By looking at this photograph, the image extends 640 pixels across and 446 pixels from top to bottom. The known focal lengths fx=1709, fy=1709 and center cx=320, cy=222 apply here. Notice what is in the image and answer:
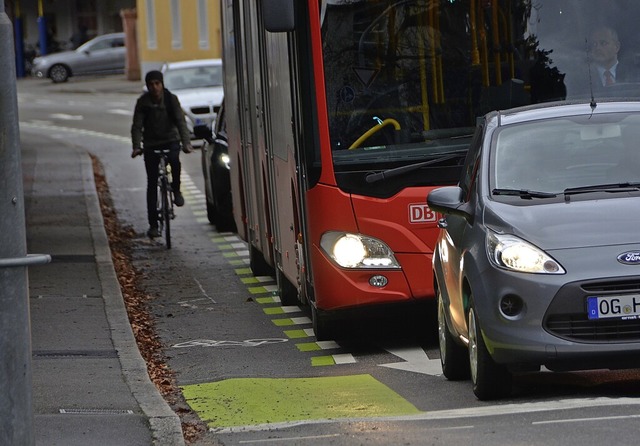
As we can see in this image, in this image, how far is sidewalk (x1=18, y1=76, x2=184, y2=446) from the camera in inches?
346

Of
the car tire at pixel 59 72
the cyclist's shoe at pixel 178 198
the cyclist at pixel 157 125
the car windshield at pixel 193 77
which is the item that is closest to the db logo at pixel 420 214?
the cyclist at pixel 157 125

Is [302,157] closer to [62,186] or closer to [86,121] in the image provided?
[62,186]

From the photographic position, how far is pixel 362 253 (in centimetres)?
1153

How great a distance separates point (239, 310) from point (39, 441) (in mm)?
6465

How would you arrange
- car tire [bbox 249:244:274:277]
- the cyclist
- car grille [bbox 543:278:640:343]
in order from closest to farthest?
car grille [bbox 543:278:640:343] < car tire [bbox 249:244:274:277] < the cyclist

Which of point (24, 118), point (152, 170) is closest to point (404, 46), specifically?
point (152, 170)

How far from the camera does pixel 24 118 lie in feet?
169

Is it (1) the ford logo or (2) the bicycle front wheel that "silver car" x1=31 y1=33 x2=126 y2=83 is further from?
(1) the ford logo

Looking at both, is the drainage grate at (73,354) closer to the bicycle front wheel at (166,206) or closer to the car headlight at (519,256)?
the car headlight at (519,256)

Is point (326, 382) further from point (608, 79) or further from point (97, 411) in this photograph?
point (608, 79)

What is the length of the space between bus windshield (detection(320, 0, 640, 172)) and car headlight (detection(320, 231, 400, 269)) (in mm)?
511

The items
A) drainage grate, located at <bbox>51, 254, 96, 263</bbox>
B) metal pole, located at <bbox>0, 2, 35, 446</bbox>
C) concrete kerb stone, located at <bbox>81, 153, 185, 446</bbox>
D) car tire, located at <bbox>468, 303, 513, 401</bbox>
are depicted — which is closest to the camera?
metal pole, located at <bbox>0, 2, 35, 446</bbox>

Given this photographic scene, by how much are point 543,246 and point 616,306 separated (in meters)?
0.48

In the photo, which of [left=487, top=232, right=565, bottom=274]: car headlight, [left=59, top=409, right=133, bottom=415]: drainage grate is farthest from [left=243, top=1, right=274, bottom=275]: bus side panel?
[left=487, top=232, right=565, bottom=274]: car headlight
